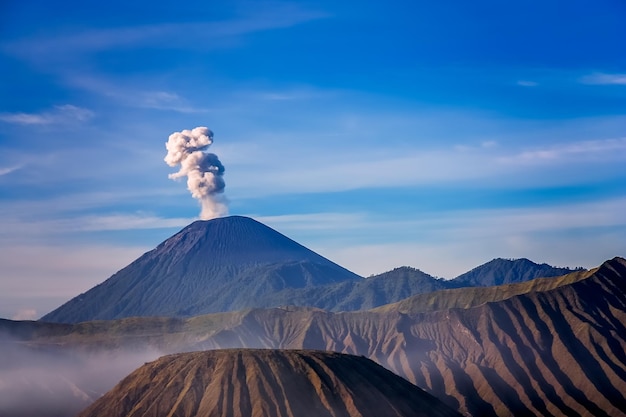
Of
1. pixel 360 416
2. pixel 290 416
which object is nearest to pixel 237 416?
pixel 290 416

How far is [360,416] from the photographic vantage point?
19988 centimetres

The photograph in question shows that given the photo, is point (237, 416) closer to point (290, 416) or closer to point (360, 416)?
point (290, 416)

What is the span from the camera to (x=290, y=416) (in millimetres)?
198750

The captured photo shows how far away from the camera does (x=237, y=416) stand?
199875mm

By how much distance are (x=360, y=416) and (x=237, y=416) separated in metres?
26.1

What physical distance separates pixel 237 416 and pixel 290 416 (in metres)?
11.3

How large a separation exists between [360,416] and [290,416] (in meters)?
14.9
